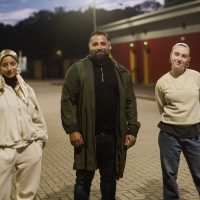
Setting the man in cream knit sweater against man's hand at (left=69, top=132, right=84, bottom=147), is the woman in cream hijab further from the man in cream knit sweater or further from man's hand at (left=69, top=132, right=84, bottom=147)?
the man in cream knit sweater

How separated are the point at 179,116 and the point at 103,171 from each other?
0.92 m

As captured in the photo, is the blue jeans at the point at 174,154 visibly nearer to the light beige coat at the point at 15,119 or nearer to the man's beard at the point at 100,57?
the man's beard at the point at 100,57

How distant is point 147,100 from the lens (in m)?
21.4

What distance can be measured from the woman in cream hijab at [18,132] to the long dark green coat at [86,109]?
29 cm

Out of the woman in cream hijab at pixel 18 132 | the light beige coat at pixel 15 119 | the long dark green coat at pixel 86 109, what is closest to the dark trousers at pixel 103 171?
the long dark green coat at pixel 86 109

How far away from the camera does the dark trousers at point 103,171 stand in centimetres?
477

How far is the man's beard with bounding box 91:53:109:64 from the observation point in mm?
4711

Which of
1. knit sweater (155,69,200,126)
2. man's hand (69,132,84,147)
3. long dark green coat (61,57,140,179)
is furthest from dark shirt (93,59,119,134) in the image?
knit sweater (155,69,200,126)

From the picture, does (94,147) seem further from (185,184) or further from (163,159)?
(185,184)

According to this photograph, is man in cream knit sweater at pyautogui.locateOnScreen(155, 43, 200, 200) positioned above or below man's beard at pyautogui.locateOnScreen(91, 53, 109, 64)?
below

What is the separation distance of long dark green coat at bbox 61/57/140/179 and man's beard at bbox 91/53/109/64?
2.8 inches

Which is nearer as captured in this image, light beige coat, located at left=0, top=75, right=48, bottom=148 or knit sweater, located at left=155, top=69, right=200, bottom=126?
light beige coat, located at left=0, top=75, right=48, bottom=148

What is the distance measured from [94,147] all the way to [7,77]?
40.7 inches

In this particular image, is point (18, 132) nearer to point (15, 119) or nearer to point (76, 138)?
point (15, 119)
